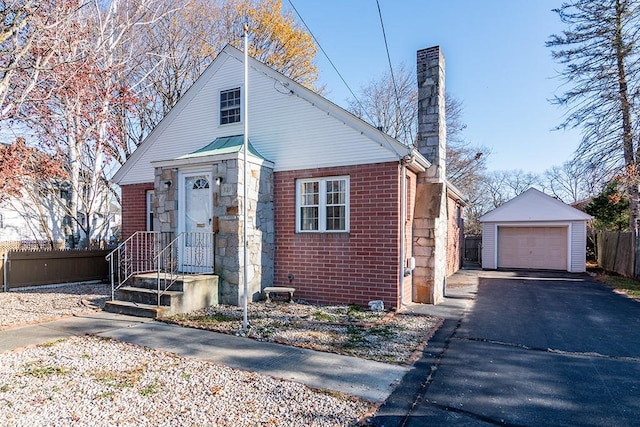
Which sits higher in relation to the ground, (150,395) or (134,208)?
(134,208)

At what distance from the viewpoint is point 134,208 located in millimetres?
11656

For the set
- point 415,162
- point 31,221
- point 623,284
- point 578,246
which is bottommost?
point 623,284

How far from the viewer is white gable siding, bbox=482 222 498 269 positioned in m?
18.2

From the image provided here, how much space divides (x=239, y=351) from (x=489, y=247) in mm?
16267

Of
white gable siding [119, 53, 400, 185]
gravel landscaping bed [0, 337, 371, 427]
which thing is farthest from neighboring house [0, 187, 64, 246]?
gravel landscaping bed [0, 337, 371, 427]

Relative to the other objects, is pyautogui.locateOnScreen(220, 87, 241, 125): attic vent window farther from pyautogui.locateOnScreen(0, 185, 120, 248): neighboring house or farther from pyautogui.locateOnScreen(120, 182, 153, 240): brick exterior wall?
pyautogui.locateOnScreen(0, 185, 120, 248): neighboring house

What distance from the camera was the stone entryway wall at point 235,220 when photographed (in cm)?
800

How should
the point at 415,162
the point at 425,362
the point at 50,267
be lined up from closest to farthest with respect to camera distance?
the point at 425,362, the point at 415,162, the point at 50,267

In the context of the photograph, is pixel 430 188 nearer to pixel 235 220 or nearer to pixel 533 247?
pixel 235 220

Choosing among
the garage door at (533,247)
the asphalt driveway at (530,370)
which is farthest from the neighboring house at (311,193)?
the garage door at (533,247)

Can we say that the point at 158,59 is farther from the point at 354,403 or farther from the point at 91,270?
the point at 354,403

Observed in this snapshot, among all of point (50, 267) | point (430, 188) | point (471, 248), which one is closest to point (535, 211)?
point (471, 248)

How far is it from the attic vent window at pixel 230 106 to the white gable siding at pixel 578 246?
51.9ft

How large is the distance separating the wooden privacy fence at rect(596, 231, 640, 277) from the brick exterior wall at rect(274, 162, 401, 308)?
1174 centimetres
